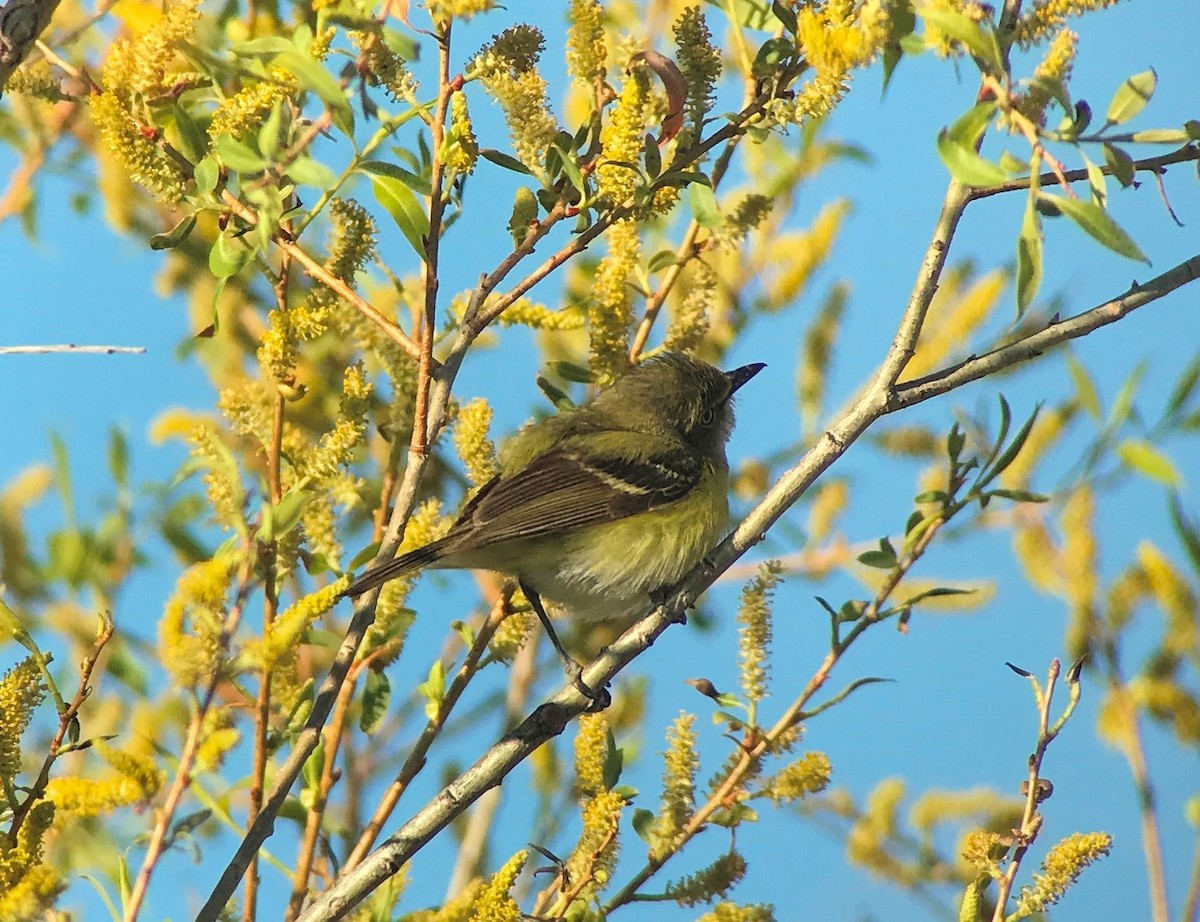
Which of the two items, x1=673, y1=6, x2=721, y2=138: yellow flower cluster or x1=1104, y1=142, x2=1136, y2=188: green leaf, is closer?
x1=1104, y1=142, x2=1136, y2=188: green leaf

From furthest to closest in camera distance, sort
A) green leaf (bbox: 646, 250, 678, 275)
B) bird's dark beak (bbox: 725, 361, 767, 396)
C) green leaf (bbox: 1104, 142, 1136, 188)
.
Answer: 1. bird's dark beak (bbox: 725, 361, 767, 396)
2. green leaf (bbox: 646, 250, 678, 275)
3. green leaf (bbox: 1104, 142, 1136, 188)

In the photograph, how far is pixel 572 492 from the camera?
2.44 metres

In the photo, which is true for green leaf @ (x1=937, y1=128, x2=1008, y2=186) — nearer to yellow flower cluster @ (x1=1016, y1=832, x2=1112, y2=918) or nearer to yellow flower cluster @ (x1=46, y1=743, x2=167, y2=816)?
yellow flower cluster @ (x1=1016, y1=832, x2=1112, y2=918)

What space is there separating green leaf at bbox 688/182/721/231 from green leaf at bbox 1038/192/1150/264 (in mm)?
682

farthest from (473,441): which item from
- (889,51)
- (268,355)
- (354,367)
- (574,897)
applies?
(889,51)

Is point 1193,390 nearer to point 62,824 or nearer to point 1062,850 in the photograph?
point 1062,850

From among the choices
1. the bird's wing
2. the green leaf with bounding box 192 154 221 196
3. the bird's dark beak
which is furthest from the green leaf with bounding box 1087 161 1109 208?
the bird's dark beak

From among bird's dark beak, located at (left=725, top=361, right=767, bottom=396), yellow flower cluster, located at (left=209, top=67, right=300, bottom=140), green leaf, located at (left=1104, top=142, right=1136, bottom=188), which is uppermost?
bird's dark beak, located at (left=725, top=361, right=767, bottom=396)

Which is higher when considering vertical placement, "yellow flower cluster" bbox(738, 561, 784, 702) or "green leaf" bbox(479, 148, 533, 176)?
"green leaf" bbox(479, 148, 533, 176)

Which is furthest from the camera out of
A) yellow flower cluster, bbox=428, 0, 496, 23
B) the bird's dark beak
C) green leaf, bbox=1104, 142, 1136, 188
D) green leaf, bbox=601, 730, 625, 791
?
the bird's dark beak

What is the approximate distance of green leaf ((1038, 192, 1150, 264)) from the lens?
966 millimetres

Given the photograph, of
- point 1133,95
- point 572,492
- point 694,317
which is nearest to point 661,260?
point 694,317

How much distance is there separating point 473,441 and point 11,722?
0.74m

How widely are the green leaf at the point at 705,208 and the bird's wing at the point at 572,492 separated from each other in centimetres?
59
